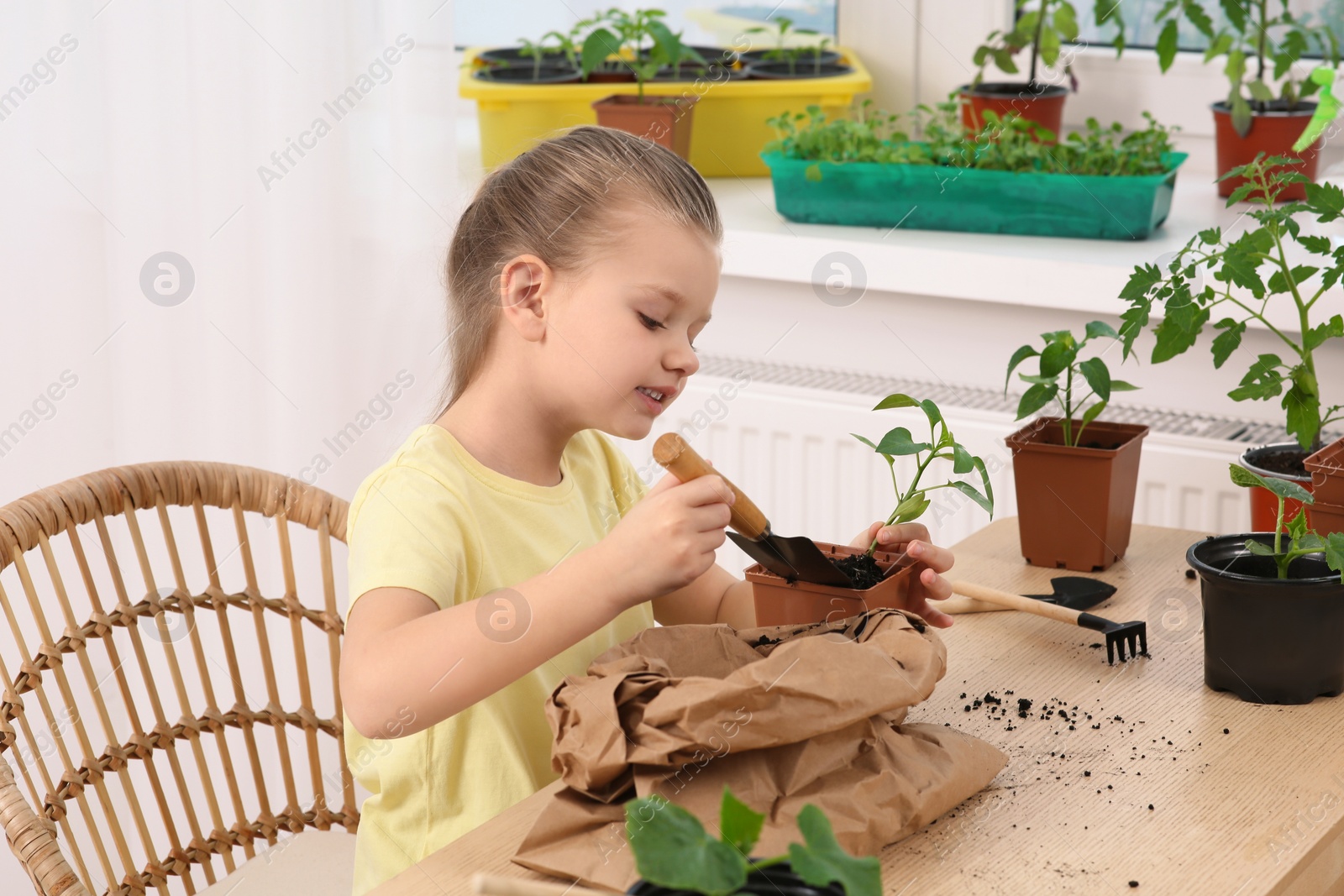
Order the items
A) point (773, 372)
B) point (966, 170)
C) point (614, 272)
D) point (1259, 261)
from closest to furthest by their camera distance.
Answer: point (614, 272)
point (1259, 261)
point (966, 170)
point (773, 372)

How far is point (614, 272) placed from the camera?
1010 mm

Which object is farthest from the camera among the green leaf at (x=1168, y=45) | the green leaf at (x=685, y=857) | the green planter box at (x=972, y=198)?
the green leaf at (x=1168, y=45)

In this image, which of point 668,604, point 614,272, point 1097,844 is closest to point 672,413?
point 668,604

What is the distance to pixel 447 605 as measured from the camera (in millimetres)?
931

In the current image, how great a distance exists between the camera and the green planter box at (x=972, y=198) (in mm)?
1760

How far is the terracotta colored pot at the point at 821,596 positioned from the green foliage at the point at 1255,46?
45.4 inches

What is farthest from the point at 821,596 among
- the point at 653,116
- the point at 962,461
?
the point at 653,116

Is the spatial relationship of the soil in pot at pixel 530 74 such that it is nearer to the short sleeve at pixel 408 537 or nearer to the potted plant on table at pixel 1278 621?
the short sleeve at pixel 408 537

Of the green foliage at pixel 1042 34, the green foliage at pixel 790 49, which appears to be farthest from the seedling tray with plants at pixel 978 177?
the green foliage at pixel 790 49

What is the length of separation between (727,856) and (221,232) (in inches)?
56.3

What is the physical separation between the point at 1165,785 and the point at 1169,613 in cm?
31

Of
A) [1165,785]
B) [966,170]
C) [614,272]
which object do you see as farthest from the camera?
[966,170]

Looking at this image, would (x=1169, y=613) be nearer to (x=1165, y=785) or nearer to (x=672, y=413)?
(x=1165, y=785)

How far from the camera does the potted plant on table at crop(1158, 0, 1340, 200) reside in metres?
1.81
